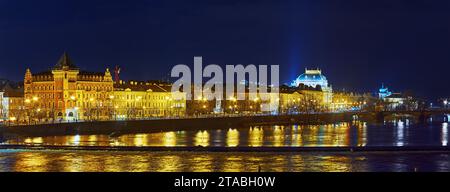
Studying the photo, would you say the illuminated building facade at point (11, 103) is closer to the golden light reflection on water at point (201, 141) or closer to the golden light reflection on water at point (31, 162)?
the golden light reflection on water at point (201, 141)

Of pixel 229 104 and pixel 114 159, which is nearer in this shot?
Answer: pixel 114 159

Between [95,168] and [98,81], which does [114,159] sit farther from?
[98,81]

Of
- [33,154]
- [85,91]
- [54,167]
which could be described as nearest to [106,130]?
[85,91]

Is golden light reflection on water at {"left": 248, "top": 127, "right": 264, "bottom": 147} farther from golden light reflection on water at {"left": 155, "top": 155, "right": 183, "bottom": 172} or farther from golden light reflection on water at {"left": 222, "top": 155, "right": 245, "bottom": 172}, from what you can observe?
golden light reflection on water at {"left": 155, "top": 155, "right": 183, "bottom": 172}

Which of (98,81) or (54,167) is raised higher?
(98,81)

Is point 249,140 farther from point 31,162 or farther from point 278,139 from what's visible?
point 31,162

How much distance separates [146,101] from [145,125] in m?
38.1

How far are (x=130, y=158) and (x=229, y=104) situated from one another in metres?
117

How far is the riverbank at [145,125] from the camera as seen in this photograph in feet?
272

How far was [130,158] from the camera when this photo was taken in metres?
44.2

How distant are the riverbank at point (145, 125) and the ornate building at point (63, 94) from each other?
14.5 metres
